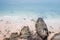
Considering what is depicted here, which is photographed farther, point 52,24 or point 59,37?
point 52,24

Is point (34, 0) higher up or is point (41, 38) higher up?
point (34, 0)

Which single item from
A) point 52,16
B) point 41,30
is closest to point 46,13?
point 52,16

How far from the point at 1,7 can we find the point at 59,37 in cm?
355

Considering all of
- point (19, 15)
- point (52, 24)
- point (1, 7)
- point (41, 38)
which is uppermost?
point (1, 7)

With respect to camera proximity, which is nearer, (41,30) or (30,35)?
(30,35)

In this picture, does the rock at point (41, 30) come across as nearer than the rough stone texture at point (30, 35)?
No

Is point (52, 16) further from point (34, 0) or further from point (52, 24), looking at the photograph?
point (34, 0)

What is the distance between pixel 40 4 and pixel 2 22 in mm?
2663

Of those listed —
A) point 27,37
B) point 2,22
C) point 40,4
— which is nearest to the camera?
point 27,37

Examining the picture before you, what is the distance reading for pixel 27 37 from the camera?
411cm

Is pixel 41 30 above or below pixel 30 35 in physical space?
above

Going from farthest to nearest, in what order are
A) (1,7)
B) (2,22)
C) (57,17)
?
(1,7) → (57,17) → (2,22)

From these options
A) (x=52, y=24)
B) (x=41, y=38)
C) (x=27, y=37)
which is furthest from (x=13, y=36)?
(x=52, y=24)

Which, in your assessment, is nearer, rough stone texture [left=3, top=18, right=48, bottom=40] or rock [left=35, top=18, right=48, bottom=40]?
rough stone texture [left=3, top=18, right=48, bottom=40]
